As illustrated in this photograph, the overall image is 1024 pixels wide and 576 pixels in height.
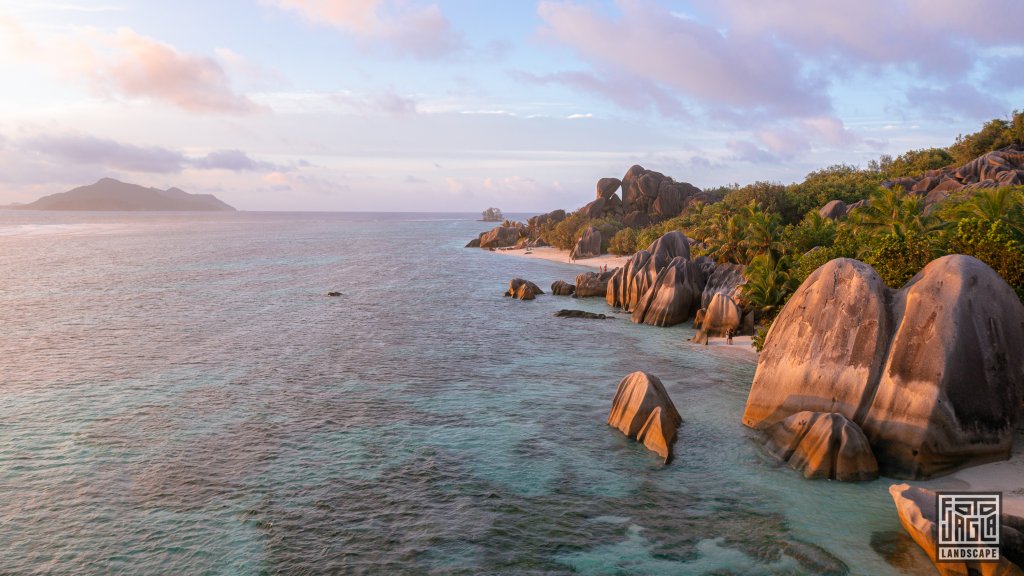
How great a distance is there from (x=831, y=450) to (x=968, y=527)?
583 centimetres

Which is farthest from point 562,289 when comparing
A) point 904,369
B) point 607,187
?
point 607,187

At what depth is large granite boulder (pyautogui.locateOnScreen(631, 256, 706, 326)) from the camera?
165 feet

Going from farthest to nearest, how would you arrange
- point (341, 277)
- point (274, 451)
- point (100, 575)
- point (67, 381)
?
point (341, 277)
point (67, 381)
point (274, 451)
point (100, 575)

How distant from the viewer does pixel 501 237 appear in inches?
5733

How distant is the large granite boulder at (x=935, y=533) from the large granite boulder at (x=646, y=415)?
7.91 m

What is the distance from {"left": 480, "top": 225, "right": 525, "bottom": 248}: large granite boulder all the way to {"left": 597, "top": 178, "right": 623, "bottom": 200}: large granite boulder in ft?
76.1

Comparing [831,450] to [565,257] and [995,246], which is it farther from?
[565,257]

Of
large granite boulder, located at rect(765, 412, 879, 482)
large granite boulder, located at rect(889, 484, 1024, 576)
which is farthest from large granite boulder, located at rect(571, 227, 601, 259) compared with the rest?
large granite boulder, located at rect(889, 484, 1024, 576)

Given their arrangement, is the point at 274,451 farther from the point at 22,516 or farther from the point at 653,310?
the point at 653,310

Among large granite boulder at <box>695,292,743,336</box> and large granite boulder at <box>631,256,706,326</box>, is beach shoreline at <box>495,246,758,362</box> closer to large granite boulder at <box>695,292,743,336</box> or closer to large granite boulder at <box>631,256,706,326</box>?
large granite boulder at <box>695,292,743,336</box>

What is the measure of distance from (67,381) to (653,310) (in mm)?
40953

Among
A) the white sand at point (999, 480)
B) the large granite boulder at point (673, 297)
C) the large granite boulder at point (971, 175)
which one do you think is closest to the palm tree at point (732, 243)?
the large granite boulder at point (673, 297)

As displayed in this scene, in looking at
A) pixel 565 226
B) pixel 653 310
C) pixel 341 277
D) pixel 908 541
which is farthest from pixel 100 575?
pixel 565 226

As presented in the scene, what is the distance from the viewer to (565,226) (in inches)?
4995
